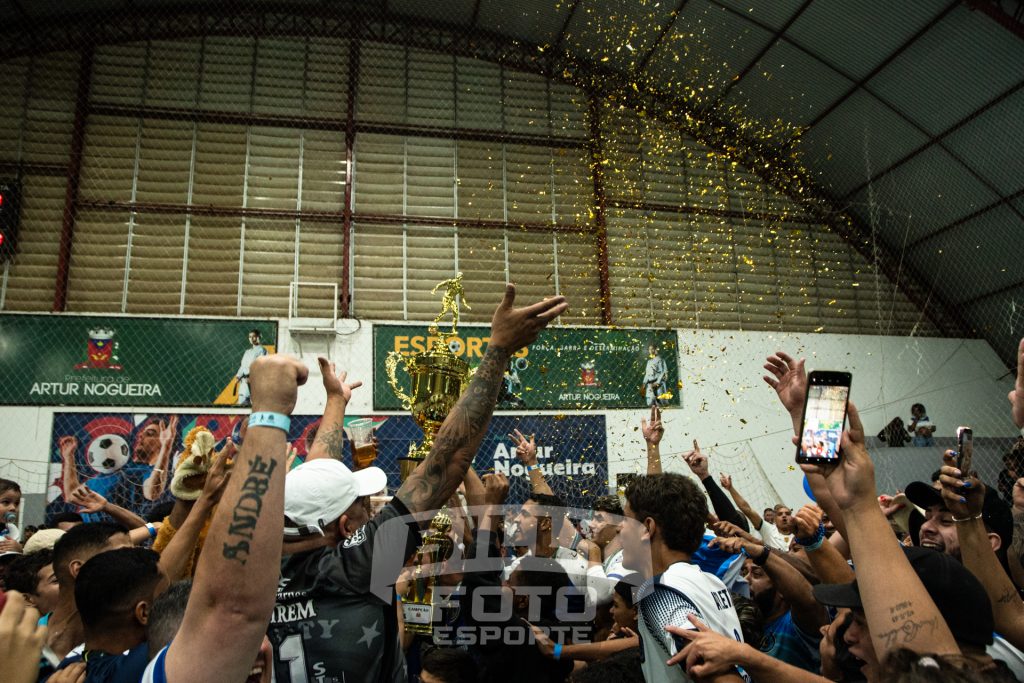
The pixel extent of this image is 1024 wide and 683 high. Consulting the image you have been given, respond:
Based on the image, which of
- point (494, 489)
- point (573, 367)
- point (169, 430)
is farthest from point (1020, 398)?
point (169, 430)

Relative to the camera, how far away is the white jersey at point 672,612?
2250 millimetres

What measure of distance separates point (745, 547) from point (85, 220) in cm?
1201

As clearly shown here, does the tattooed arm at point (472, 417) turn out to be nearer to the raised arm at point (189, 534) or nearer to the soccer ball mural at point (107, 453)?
the raised arm at point (189, 534)

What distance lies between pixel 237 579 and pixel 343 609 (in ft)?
2.79

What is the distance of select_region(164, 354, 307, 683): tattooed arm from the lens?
1250 mm

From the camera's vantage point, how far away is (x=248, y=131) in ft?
41.4

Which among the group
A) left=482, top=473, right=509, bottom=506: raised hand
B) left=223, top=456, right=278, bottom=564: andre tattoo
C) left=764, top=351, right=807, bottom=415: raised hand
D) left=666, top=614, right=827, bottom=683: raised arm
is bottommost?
left=666, top=614, right=827, bottom=683: raised arm

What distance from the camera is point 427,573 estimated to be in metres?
3.02

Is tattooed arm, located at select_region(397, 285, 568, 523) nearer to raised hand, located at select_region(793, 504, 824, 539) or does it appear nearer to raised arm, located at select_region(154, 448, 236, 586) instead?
raised arm, located at select_region(154, 448, 236, 586)

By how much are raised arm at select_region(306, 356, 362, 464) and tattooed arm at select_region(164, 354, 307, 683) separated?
4.24ft

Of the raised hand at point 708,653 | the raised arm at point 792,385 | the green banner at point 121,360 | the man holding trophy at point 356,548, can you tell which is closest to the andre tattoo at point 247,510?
the man holding trophy at point 356,548

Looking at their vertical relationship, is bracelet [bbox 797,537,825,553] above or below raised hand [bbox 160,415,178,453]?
below

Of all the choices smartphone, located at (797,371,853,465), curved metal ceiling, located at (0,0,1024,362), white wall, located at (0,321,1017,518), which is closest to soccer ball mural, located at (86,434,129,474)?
white wall, located at (0,321,1017,518)

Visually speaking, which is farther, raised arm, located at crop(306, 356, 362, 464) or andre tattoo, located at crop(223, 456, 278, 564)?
raised arm, located at crop(306, 356, 362, 464)
